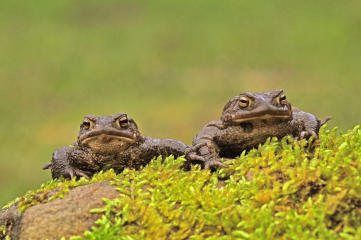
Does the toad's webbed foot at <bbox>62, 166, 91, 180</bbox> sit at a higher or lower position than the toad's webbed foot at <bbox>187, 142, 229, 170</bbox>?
higher

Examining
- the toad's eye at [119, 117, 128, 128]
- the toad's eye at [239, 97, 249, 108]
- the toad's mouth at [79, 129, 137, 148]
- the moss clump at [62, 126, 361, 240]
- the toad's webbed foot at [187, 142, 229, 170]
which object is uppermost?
the toad's eye at [119, 117, 128, 128]

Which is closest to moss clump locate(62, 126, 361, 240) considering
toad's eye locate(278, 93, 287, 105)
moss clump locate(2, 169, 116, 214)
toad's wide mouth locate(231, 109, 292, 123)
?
moss clump locate(2, 169, 116, 214)

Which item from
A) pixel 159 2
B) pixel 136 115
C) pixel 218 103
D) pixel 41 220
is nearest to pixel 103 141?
pixel 41 220

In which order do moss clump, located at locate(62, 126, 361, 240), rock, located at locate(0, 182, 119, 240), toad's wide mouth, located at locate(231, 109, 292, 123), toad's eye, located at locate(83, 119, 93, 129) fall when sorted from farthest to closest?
toad's eye, located at locate(83, 119, 93, 129) < toad's wide mouth, located at locate(231, 109, 292, 123) < rock, located at locate(0, 182, 119, 240) < moss clump, located at locate(62, 126, 361, 240)

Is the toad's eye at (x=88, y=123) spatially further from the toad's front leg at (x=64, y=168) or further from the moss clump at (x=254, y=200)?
the moss clump at (x=254, y=200)

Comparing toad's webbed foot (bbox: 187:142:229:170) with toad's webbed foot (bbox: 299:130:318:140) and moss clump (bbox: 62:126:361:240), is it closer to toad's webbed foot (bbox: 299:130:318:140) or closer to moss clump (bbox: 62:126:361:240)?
moss clump (bbox: 62:126:361:240)

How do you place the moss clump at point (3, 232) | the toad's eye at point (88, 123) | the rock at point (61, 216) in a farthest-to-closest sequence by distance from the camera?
the toad's eye at point (88, 123)
the moss clump at point (3, 232)
the rock at point (61, 216)

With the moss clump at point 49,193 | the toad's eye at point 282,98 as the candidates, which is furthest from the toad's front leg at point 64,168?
the toad's eye at point 282,98
